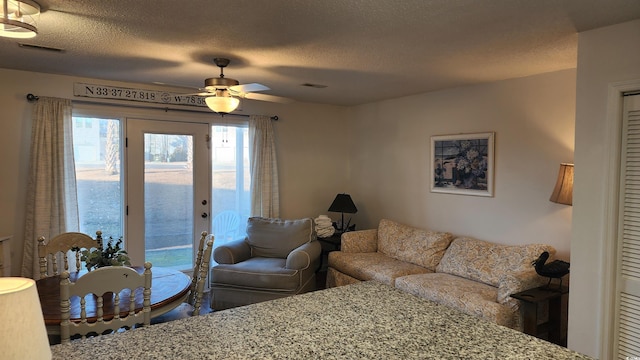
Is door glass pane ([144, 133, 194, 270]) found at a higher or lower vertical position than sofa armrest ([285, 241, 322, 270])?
higher

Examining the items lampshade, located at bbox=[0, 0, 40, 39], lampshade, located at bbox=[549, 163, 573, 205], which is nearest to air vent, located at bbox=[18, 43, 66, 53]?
lampshade, located at bbox=[0, 0, 40, 39]

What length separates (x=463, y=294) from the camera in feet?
10.8

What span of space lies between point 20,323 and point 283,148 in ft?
15.0

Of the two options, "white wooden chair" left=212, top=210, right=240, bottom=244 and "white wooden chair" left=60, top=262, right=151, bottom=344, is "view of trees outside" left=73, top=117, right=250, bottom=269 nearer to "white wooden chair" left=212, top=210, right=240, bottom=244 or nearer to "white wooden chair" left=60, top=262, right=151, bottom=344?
"white wooden chair" left=212, top=210, right=240, bottom=244

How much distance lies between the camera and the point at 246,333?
1.37 meters

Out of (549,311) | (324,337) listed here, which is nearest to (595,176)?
(549,311)

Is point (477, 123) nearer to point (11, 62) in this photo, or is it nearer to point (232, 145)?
point (232, 145)

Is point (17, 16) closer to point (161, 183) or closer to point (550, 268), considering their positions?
point (161, 183)

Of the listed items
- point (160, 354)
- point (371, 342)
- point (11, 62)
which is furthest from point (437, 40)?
point (11, 62)

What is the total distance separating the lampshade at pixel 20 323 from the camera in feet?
2.70

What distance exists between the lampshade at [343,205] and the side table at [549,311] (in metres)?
2.52

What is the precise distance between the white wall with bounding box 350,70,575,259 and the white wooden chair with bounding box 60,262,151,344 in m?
3.29

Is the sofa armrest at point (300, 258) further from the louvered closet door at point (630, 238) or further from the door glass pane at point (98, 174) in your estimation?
the louvered closet door at point (630, 238)

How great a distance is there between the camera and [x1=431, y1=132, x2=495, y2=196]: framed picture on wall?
4078mm
